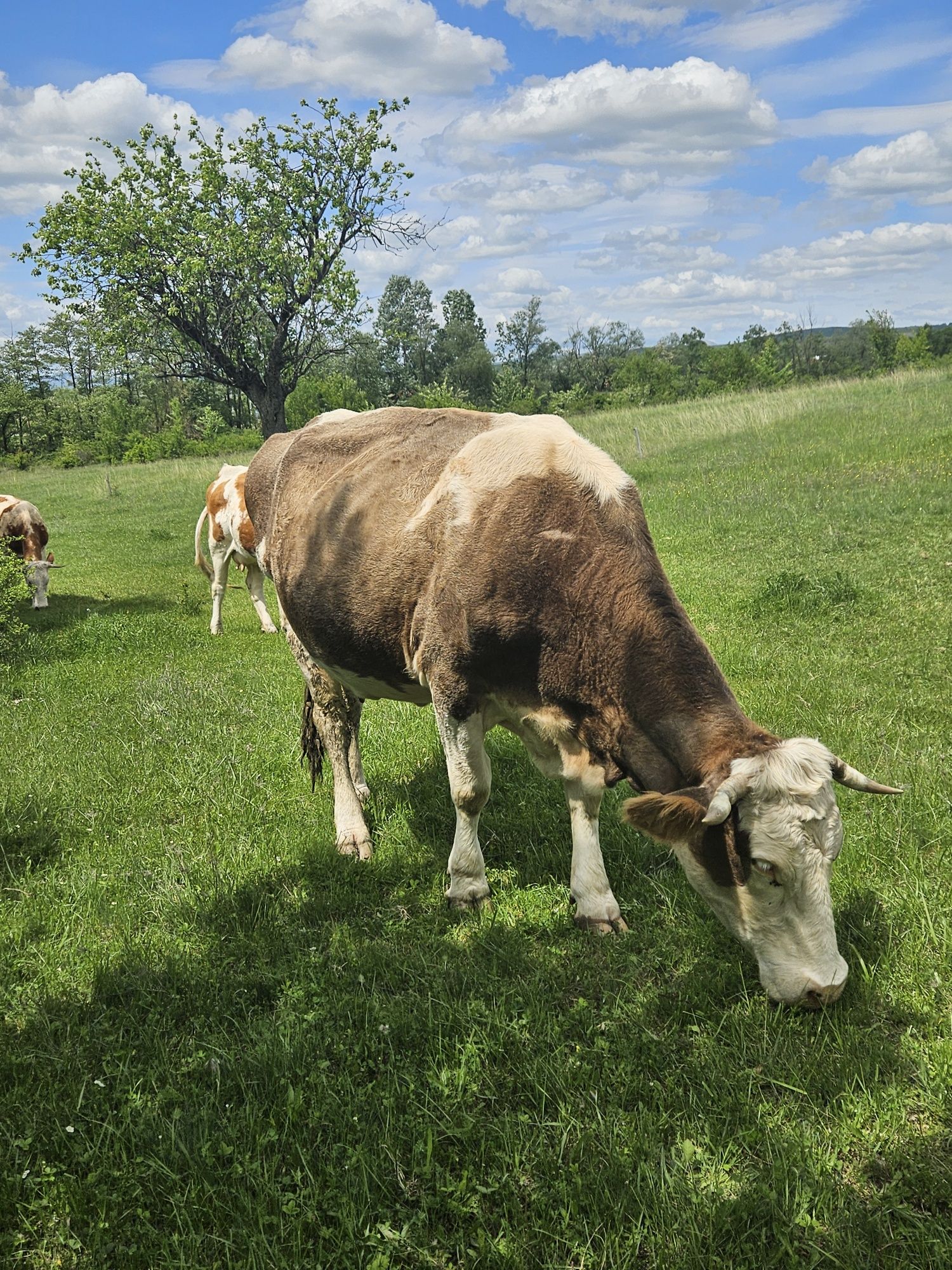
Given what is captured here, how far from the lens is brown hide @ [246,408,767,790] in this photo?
348 cm

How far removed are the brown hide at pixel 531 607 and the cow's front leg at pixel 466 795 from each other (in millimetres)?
137

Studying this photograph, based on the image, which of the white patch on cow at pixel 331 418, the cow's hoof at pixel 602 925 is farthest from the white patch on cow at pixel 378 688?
the white patch on cow at pixel 331 418

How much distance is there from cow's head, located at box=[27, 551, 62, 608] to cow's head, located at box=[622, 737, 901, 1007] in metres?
12.1

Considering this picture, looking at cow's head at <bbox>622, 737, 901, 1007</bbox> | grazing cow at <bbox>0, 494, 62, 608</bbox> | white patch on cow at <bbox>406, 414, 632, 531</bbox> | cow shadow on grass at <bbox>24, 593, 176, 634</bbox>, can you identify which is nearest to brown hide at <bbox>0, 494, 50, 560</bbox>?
grazing cow at <bbox>0, 494, 62, 608</bbox>

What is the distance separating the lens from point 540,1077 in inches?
121

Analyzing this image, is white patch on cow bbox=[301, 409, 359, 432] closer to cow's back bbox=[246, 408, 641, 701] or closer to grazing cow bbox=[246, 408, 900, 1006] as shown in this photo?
cow's back bbox=[246, 408, 641, 701]

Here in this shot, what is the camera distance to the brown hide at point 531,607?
348cm

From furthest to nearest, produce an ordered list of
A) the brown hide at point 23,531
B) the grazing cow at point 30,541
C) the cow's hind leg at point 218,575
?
the brown hide at point 23,531, the grazing cow at point 30,541, the cow's hind leg at point 218,575

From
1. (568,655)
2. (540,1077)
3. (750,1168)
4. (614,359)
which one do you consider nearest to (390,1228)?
(540,1077)

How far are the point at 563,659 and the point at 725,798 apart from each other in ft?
3.32

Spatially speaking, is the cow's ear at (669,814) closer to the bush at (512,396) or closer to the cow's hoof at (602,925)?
the cow's hoof at (602,925)

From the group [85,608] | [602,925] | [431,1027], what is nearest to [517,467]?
[602,925]

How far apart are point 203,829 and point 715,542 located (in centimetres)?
924

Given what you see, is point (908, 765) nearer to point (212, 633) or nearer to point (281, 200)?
point (212, 633)
